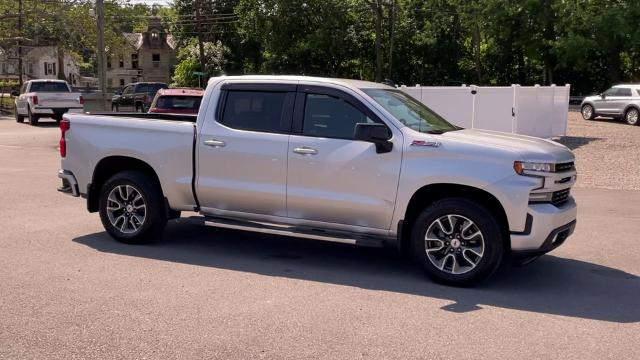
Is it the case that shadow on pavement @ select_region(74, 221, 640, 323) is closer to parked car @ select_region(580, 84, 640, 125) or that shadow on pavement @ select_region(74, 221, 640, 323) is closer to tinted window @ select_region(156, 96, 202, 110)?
tinted window @ select_region(156, 96, 202, 110)

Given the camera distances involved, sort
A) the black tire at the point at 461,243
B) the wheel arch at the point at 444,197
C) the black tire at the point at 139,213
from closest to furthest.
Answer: the black tire at the point at 461,243 < the wheel arch at the point at 444,197 < the black tire at the point at 139,213

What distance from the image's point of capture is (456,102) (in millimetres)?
18672

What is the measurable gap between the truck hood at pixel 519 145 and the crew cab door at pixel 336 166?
2.13 feet

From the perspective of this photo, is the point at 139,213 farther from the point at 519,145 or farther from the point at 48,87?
the point at 48,87

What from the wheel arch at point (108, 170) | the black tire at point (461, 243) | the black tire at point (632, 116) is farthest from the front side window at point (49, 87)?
the black tire at point (461, 243)

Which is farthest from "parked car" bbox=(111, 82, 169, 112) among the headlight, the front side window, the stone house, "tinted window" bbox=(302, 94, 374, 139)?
the stone house

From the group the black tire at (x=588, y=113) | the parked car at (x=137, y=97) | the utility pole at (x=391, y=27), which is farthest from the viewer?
the utility pole at (x=391, y=27)

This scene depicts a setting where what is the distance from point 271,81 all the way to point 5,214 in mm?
4615

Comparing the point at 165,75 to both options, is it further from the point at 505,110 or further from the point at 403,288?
→ the point at 403,288

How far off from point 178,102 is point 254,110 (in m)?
10.3

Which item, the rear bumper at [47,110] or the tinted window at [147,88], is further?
the tinted window at [147,88]

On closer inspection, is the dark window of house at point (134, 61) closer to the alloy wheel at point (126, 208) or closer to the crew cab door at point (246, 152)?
the alloy wheel at point (126, 208)

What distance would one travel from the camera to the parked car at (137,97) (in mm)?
33062

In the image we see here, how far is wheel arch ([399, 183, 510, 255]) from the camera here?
641 centimetres
